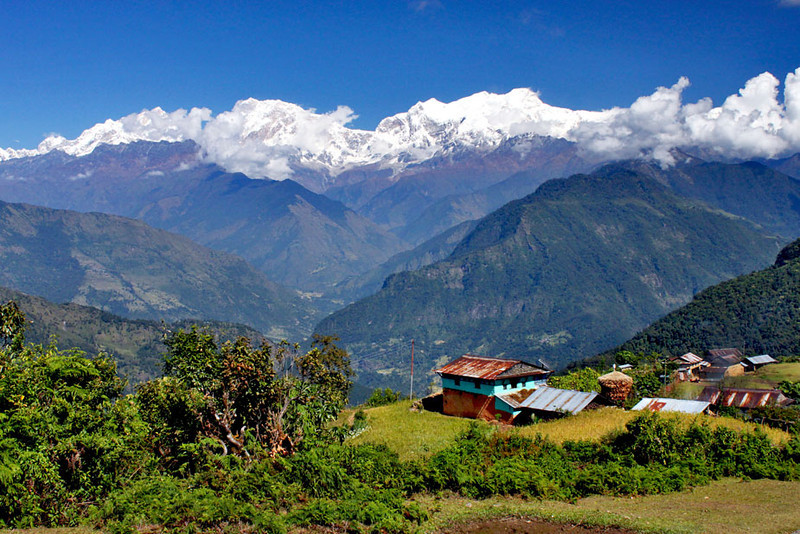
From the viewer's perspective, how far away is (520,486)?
21.3 meters

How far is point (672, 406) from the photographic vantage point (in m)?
36.7

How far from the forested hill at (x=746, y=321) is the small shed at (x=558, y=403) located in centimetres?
13841

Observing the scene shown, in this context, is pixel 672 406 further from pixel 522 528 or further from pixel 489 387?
pixel 522 528

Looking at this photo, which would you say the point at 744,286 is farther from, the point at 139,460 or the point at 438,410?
the point at 139,460

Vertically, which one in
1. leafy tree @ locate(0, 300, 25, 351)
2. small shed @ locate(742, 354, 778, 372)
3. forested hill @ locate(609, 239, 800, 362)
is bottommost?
forested hill @ locate(609, 239, 800, 362)

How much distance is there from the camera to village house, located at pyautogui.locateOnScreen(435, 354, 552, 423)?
132ft

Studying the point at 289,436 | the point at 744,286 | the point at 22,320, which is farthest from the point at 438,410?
the point at 744,286

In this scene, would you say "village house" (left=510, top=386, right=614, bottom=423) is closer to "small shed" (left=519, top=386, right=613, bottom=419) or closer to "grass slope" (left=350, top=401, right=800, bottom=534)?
"small shed" (left=519, top=386, right=613, bottom=419)

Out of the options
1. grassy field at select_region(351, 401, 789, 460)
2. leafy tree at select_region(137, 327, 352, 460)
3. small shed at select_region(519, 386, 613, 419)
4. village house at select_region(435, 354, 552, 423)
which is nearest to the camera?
leafy tree at select_region(137, 327, 352, 460)

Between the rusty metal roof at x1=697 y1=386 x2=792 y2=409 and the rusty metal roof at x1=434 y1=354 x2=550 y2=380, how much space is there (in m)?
16.3

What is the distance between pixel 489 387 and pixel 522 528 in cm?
2323

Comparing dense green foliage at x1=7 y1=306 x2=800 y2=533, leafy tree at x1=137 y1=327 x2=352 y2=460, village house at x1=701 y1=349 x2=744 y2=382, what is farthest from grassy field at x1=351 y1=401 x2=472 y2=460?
village house at x1=701 y1=349 x2=744 y2=382

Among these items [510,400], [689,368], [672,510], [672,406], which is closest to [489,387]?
[510,400]

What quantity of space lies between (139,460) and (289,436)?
642cm
